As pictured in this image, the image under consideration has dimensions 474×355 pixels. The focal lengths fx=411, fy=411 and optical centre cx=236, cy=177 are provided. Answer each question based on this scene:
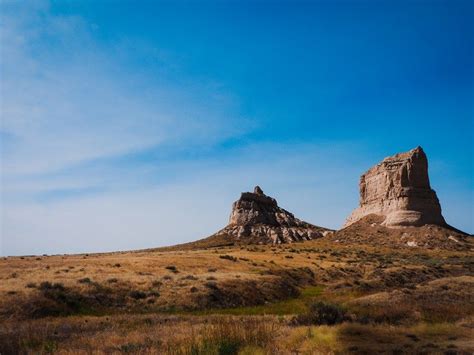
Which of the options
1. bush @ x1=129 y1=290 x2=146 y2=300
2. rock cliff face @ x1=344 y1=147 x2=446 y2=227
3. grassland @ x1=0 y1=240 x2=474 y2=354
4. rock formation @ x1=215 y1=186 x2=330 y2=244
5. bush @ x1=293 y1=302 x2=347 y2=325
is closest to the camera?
grassland @ x1=0 y1=240 x2=474 y2=354

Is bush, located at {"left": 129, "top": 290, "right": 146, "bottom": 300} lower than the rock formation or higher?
lower

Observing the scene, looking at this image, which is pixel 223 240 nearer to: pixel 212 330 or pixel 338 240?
pixel 338 240

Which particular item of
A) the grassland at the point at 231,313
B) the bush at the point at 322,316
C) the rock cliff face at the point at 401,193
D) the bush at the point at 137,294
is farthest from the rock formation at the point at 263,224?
the bush at the point at 322,316

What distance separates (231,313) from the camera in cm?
2520

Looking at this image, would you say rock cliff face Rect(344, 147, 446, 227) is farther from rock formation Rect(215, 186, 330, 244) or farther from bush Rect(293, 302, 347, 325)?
bush Rect(293, 302, 347, 325)

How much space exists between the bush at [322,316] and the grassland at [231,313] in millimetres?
43

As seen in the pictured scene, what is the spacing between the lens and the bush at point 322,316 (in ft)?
56.5

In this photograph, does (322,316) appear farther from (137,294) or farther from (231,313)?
(137,294)

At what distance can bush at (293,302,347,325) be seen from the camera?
17.2 meters

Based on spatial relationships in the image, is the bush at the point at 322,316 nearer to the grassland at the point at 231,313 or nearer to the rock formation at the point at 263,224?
the grassland at the point at 231,313

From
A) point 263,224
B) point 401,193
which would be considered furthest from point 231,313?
point 263,224

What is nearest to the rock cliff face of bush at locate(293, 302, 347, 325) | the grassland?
the grassland

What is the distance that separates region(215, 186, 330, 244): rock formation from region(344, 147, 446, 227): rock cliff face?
1721cm

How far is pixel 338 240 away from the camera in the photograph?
343 feet
